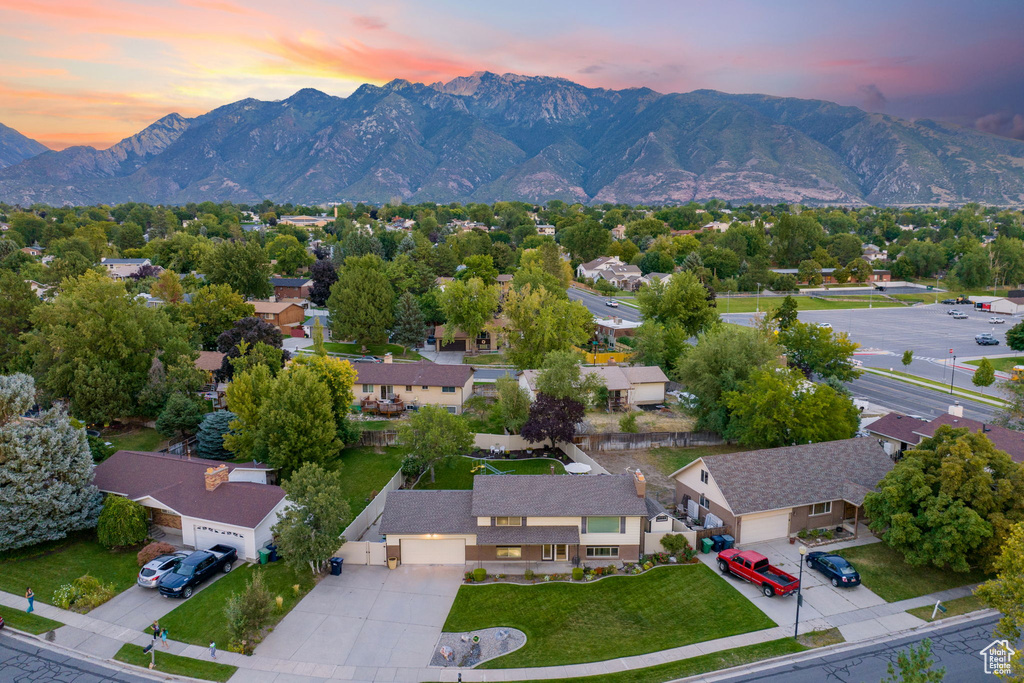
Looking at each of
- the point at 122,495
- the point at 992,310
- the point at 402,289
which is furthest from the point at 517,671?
the point at 992,310

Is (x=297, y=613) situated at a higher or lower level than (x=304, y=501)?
lower

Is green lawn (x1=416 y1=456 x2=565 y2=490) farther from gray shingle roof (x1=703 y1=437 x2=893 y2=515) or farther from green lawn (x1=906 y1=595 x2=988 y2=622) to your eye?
green lawn (x1=906 y1=595 x2=988 y2=622)

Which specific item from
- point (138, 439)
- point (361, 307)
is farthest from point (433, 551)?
point (361, 307)

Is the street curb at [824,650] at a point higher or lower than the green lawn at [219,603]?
higher

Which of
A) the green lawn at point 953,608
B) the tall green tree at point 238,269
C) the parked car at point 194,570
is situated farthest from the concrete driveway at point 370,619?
the tall green tree at point 238,269

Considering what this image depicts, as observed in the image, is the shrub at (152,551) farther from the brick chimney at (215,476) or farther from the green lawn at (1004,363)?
the green lawn at (1004,363)

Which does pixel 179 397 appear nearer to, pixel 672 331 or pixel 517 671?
pixel 517 671

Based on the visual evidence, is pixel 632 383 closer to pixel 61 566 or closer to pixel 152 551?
pixel 152 551
